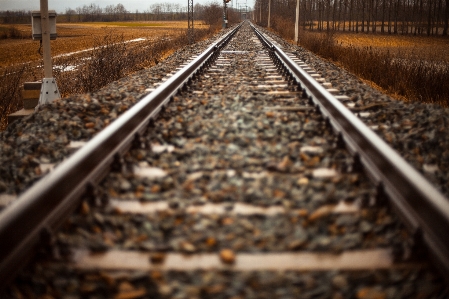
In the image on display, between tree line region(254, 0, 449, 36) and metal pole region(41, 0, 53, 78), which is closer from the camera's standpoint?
metal pole region(41, 0, 53, 78)

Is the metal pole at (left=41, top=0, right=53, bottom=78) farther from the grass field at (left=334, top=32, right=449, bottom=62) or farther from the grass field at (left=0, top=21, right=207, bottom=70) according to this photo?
the grass field at (left=334, top=32, right=449, bottom=62)

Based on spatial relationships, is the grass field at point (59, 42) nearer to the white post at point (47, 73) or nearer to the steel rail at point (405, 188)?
the white post at point (47, 73)

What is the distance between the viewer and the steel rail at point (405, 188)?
6.37 ft

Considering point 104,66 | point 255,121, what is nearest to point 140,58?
point 104,66

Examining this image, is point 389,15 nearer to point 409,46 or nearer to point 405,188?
point 409,46

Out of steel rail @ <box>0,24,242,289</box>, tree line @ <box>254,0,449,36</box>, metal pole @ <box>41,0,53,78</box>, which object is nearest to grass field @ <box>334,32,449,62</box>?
tree line @ <box>254,0,449,36</box>

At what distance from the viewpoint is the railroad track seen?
1.90 meters

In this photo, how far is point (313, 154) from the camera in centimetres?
335

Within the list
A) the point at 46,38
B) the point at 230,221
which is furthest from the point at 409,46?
the point at 230,221

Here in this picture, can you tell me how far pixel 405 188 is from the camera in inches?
92.2

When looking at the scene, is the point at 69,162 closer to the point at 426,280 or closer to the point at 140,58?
the point at 426,280

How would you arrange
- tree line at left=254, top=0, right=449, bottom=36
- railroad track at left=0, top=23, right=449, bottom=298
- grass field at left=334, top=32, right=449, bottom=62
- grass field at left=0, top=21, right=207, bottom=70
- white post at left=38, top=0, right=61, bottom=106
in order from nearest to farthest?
railroad track at left=0, top=23, right=449, bottom=298 < white post at left=38, top=0, right=61, bottom=106 < grass field at left=334, top=32, right=449, bottom=62 < grass field at left=0, top=21, right=207, bottom=70 < tree line at left=254, top=0, right=449, bottom=36

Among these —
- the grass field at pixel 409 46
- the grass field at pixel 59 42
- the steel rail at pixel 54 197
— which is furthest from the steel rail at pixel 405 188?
the grass field at pixel 59 42

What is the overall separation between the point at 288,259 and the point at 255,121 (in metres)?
2.31
